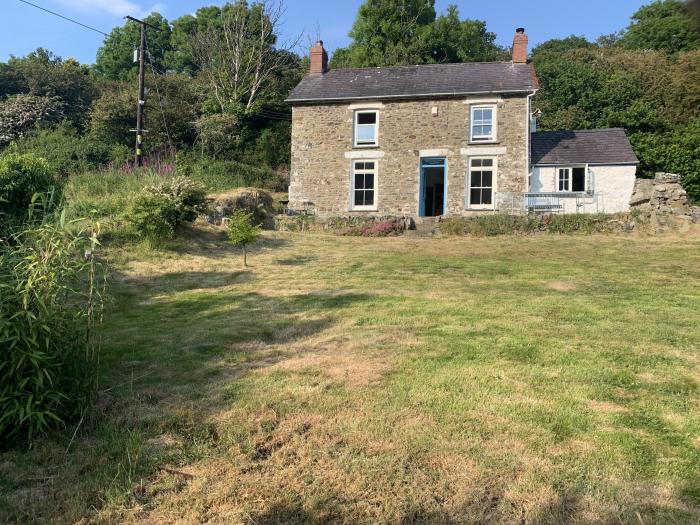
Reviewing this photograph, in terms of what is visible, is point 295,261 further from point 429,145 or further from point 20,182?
point 429,145

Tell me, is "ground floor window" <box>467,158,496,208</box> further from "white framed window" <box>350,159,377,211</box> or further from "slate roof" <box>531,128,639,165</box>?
"white framed window" <box>350,159,377,211</box>

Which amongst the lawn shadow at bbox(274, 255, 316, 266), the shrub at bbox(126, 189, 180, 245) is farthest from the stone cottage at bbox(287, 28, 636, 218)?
the shrub at bbox(126, 189, 180, 245)

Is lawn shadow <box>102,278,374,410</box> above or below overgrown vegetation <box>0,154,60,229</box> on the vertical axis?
below

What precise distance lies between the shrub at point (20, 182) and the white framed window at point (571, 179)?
18707 mm

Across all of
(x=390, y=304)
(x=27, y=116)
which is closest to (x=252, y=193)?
(x=390, y=304)

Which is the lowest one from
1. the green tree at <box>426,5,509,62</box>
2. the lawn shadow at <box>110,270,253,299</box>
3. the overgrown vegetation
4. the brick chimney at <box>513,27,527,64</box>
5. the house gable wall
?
the lawn shadow at <box>110,270,253,299</box>

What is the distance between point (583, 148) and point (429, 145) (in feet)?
21.9

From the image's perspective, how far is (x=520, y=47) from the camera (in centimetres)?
2141

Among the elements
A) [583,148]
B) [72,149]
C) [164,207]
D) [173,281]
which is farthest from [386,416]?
[72,149]

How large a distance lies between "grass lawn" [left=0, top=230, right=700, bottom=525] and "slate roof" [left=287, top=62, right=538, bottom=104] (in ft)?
47.4

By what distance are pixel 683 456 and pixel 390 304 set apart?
476cm

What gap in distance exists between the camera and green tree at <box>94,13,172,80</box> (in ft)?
163

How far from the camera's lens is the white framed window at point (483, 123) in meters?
20.5

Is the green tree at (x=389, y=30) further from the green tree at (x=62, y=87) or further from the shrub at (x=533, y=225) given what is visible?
the shrub at (x=533, y=225)
